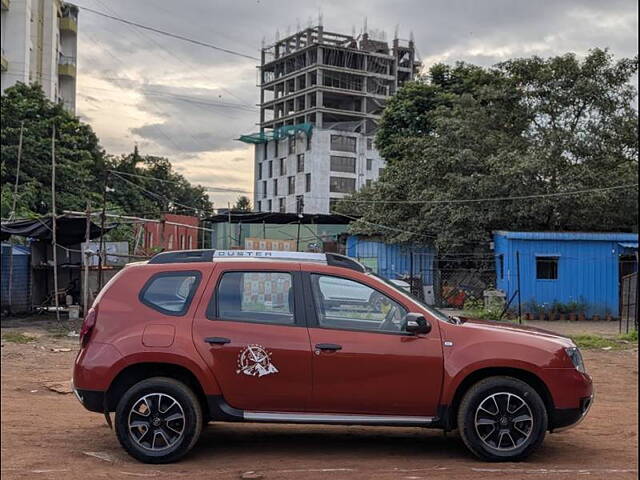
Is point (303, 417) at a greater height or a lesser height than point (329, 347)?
lesser

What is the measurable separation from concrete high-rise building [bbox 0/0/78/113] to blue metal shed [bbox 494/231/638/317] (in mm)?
14807

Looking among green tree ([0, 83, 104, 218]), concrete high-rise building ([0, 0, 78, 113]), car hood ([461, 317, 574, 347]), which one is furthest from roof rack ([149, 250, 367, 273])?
green tree ([0, 83, 104, 218])

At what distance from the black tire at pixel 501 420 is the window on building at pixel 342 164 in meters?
78.8

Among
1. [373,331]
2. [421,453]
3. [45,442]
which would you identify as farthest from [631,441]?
[45,442]

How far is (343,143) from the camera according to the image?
8562 cm

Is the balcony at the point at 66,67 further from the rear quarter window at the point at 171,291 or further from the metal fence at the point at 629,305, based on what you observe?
the rear quarter window at the point at 171,291

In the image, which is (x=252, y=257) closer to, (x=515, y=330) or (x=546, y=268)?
(x=515, y=330)

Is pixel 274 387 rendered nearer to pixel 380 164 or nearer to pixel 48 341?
pixel 48 341

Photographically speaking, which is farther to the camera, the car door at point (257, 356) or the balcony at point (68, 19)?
the balcony at point (68, 19)

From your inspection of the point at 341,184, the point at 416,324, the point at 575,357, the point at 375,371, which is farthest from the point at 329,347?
the point at 341,184

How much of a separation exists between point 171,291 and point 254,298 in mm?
691

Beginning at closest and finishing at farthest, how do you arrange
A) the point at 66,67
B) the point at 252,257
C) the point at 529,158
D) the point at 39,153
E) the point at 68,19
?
the point at 252,257, the point at 68,19, the point at 529,158, the point at 66,67, the point at 39,153

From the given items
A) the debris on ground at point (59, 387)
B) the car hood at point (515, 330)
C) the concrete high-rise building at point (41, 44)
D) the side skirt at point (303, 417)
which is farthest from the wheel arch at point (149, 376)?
Result: the concrete high-rise building at point (41, 44)

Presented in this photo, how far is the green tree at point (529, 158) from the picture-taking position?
2552 cm
